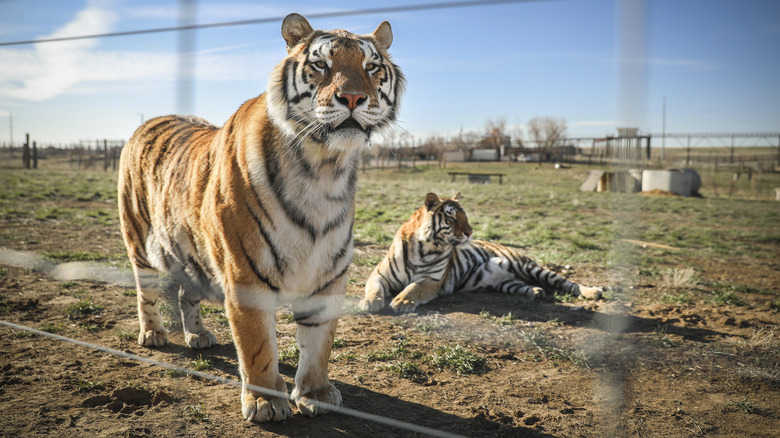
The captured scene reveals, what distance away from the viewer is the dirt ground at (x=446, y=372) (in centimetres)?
269

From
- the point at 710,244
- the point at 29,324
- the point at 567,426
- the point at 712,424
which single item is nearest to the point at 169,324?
the point at 29,324

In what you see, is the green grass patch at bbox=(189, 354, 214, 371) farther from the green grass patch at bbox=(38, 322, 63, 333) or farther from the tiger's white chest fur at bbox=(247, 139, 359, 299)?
the green grass patch at bbox=(38, 322, 63, 333)

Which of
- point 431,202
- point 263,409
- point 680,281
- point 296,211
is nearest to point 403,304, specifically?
point 431,202

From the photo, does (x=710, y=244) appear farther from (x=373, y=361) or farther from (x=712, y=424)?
(x=373, y=361)

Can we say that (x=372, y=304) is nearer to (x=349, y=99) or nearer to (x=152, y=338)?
Result: (x=152, y=338)

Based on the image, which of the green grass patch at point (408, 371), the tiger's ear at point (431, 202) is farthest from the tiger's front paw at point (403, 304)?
the green grass patch at point (408, 371)

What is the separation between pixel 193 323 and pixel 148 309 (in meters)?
0.33

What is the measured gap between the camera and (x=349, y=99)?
93.3 inches

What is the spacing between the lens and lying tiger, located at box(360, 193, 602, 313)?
16.3ft

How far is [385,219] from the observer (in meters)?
10.2

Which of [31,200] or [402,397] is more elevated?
[31,200]

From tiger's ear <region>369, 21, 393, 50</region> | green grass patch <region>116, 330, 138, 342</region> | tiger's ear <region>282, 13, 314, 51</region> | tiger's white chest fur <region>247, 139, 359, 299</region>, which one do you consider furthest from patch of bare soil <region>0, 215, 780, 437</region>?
tiger's ear <region>282, 13, 314, 51</region>

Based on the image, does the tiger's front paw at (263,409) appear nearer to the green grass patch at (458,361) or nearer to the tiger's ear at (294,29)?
the green grass patch at (458,361)

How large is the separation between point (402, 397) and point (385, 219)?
716cm
